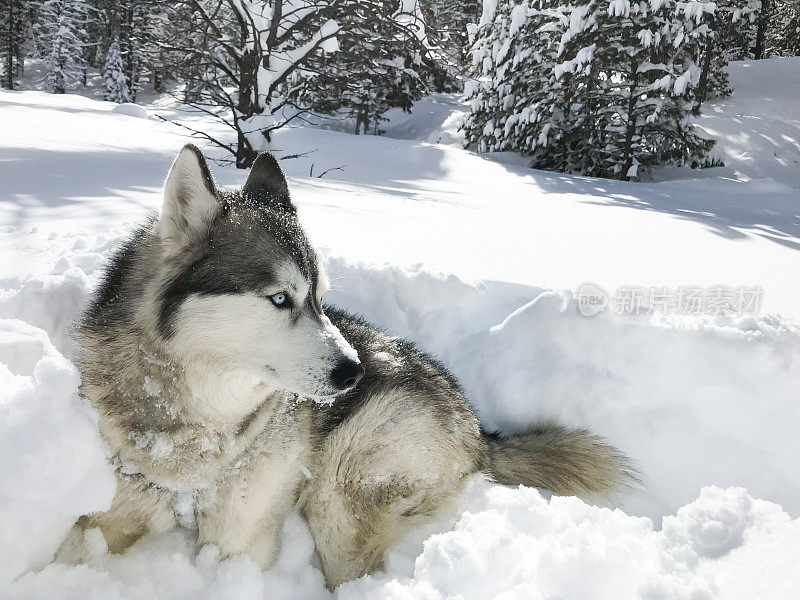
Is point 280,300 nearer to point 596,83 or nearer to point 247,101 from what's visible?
point 247,101

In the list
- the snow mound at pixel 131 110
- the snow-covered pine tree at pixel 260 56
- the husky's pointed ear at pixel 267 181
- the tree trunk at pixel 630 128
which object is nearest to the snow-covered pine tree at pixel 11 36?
the snow mound at pixel 131 110

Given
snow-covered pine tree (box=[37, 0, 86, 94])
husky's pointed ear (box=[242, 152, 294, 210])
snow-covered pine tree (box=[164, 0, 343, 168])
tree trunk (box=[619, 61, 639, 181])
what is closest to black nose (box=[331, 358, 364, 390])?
husky's pointed ear (box=[242, 152, 294, 210])

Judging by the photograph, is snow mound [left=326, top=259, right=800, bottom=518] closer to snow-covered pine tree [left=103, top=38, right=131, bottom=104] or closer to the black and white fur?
the black and white fur

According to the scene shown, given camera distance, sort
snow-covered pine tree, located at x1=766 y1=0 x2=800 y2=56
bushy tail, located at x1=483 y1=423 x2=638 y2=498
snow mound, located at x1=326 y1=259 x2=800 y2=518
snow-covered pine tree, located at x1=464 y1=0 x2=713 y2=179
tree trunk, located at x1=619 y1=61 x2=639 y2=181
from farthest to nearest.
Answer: snow-covered pine tree, located at x1=766 y1=0 x2=800 y2=56, tree trunk, located at x1=619 y1=61 x2=639 y2=181, snow-covered pine tree, located at x1=464 y1=0 x2=713 y2=179, snow mound, located at x1=326 y1=259 x2=800 y2=518, bushy tail, located at x1=483 y1=423 x2=638 y2=498

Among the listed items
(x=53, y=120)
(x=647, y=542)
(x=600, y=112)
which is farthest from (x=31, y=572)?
(x=600, y=112)

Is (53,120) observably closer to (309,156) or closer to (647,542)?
(309,156)

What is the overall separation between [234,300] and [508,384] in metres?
1.80

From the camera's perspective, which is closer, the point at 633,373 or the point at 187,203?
the point at 187,203

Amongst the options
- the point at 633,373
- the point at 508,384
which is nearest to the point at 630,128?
the point at 633,373

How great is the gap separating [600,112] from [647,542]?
11895mm

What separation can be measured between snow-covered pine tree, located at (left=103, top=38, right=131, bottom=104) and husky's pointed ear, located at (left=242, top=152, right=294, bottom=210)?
34191 mm

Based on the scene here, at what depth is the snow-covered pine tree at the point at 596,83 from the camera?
10977 mm

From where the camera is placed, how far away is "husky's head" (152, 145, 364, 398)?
69.1 inches

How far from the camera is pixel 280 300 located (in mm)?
1838
